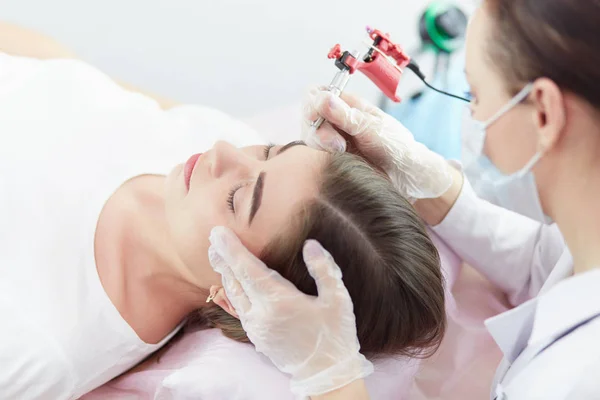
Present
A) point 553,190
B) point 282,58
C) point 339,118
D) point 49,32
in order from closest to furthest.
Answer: point 553,190, point 339,118, point 49,32, point 282,58

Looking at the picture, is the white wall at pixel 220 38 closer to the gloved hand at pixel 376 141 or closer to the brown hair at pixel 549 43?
the gloved hand at pixel 376 141

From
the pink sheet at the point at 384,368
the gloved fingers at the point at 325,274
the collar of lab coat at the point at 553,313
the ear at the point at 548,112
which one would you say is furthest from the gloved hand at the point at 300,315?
the ear at the point at 548,112

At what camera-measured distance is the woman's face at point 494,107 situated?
0.91 meters

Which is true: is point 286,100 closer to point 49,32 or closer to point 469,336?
point 49,32

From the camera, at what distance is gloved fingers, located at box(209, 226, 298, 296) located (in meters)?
1.05

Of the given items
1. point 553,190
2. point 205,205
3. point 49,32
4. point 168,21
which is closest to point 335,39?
point 168,21

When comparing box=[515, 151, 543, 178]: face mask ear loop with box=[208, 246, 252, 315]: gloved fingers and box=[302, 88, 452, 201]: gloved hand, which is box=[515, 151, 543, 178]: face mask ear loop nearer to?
box=[302, 88, 452, 201]: gloved hand

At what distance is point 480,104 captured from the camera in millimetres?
978

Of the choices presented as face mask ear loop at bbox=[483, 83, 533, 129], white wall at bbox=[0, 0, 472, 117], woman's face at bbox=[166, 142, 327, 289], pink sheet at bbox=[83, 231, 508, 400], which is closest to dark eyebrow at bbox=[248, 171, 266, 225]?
woman's face at bbox=[166, 142, 327, 289]

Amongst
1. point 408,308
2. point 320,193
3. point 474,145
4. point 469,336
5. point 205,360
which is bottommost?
point 205,360

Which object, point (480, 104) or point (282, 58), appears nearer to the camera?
point (480, 104)

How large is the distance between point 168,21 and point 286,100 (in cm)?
55

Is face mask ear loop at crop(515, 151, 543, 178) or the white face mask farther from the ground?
face mask ear loop at crop(515, 151, 543, 178)

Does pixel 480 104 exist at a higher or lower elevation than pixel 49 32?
higher
